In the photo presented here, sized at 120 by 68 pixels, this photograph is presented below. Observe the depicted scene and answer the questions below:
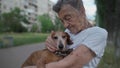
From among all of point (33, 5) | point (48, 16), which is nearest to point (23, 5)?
point (33, 5)

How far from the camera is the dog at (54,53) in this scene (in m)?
1.72

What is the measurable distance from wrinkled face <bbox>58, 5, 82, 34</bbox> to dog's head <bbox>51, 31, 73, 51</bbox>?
0.34 feet

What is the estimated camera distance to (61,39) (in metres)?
1.82

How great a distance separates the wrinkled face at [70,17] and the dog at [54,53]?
10 cm

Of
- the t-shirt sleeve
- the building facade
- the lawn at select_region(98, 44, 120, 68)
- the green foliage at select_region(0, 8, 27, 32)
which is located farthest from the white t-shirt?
the lawn at select_region(98, 44, 120, 68)

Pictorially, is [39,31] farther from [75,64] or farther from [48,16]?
[75,64]

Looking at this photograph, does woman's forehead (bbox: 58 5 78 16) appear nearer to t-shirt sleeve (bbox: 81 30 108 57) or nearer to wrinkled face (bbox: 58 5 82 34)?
wrinkled face (bbox: 58 5 82 34)

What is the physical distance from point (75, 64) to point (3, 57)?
4.88 m

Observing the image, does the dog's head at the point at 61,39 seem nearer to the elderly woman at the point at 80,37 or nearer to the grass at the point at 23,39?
the elderly woman at the point at 80,37

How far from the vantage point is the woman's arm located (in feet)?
5.31

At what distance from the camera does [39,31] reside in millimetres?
4887

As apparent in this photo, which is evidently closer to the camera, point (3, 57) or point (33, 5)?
point (33, 5)

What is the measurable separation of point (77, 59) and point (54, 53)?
6.4 inches

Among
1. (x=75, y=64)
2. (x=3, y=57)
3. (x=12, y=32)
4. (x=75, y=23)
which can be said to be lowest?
(x=3, y=57)
